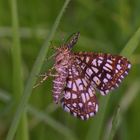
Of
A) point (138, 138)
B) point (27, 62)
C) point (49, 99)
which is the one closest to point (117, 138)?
point (138, 138)

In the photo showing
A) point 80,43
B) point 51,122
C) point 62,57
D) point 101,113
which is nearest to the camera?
point 101,113

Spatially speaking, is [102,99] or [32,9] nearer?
[102,99]

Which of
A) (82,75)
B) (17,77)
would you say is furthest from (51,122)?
(17,77)

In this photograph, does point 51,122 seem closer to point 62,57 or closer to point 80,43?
point 62,57

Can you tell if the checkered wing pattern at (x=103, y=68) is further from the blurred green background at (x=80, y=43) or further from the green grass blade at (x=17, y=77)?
the blurred green background at (x=80, y=43)

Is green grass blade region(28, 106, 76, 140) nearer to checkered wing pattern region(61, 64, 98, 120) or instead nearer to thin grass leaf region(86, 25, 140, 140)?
checkered wing pattern region(61, 64, 98, 120)

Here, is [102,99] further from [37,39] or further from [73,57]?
[37,39]

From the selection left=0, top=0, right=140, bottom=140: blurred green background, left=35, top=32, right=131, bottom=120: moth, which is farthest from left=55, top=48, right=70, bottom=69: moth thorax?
left=0, top=0, right=140, bottom=140: blurred green background
